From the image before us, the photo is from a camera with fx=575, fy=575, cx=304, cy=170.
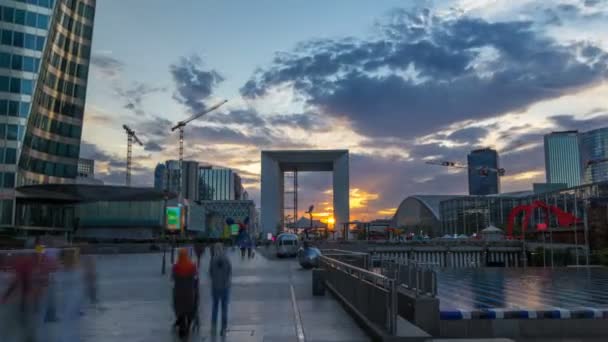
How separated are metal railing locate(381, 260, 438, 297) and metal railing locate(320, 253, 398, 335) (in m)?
0.95

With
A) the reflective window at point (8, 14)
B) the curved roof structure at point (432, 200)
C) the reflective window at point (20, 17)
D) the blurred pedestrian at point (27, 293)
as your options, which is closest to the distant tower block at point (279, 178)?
the curved roof structure at point (432, 200)

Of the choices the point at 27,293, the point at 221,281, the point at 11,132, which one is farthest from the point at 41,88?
the point at 221,281

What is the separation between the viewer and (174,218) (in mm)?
38531

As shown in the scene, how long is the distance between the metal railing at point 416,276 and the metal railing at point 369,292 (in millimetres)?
946

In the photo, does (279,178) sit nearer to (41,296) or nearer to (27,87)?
(27,87)

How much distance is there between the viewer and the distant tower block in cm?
12394

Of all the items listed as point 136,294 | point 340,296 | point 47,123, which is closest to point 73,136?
point 47,123

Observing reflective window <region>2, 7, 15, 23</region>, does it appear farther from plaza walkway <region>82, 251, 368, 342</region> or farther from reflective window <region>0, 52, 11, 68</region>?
→ plaza walkway <region>82, 251, 368, 342</region>

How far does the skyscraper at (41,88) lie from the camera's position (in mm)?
70875

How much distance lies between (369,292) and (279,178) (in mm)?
116764

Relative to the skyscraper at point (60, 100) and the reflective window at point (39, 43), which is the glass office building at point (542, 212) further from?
the skyscraper at point (60, 100)

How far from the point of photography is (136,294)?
64.5ft

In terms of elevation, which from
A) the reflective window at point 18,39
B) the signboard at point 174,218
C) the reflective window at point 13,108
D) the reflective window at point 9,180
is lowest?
the signboard at point 174,218

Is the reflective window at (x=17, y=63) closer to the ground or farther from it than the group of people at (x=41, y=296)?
farther from it
